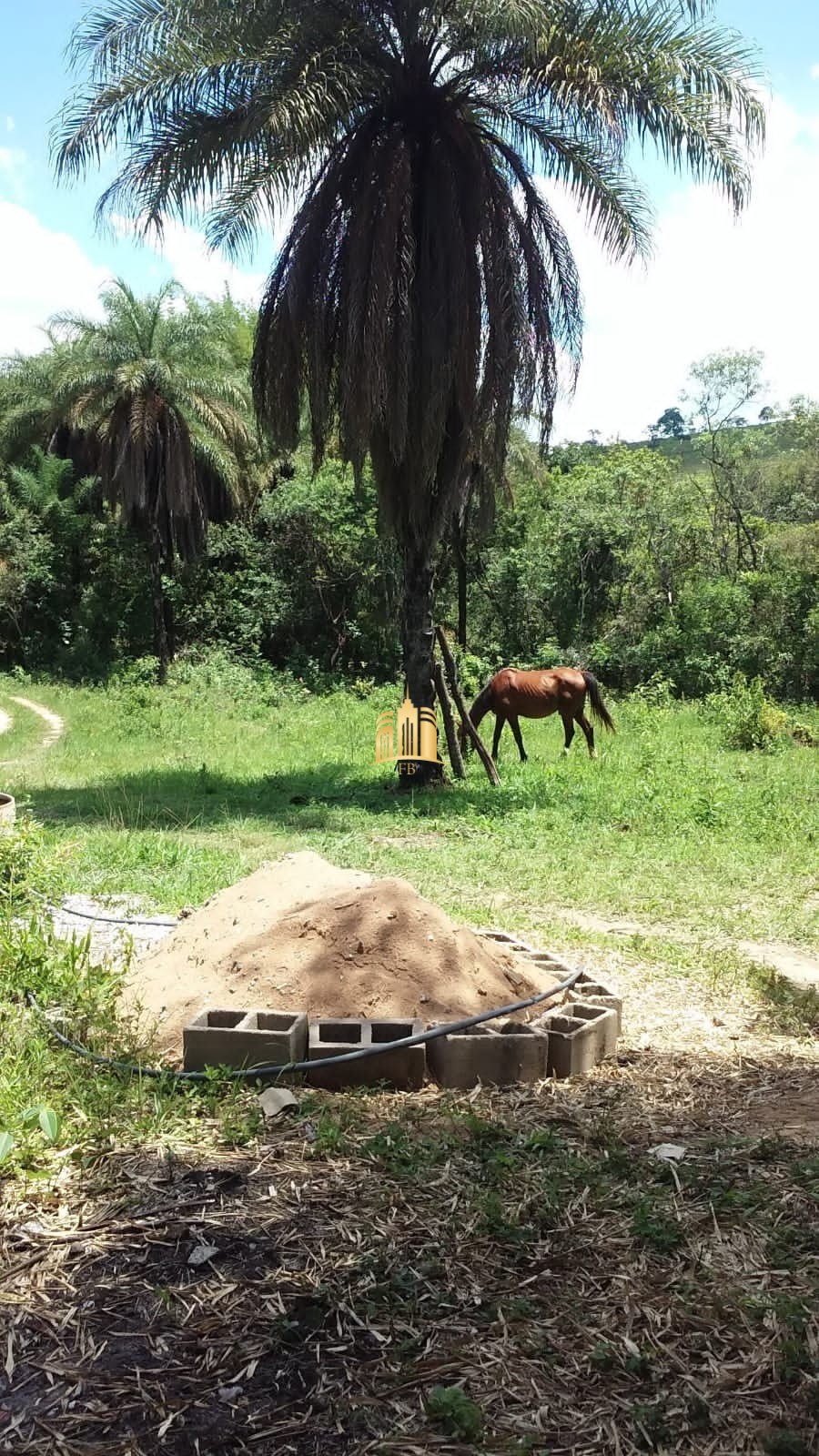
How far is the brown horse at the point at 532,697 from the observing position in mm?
16094

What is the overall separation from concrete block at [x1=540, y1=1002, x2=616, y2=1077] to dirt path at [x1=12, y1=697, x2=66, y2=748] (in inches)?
561

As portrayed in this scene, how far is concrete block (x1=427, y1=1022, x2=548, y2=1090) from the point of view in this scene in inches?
175

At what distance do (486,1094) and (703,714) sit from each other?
55.6 ft

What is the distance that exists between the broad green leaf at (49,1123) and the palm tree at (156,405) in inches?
938

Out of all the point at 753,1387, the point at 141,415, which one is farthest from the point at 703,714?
the point at 753,1387

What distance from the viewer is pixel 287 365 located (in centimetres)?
1370

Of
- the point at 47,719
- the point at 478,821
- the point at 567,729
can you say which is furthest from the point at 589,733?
the point at 47,719

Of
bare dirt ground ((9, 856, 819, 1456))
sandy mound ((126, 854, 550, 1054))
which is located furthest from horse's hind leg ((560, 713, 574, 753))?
bare dirt ground ((9, 856, 819, 1456))

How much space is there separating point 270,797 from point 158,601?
1597 cm

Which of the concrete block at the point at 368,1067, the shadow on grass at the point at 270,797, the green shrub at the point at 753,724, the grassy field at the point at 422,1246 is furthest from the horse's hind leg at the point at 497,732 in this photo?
the concrete block at the point at 368,1067

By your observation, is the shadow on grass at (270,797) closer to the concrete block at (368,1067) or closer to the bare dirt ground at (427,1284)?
the concrete block at (368,1067)

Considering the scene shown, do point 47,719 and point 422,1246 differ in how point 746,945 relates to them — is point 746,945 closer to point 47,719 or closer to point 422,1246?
point 422,1246

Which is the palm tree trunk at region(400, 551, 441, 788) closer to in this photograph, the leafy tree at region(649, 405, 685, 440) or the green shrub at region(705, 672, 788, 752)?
the green shrub at region(705, 672, 788, 752)

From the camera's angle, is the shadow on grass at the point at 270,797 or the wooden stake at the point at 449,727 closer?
the shadow on grass at the point at 270,797
